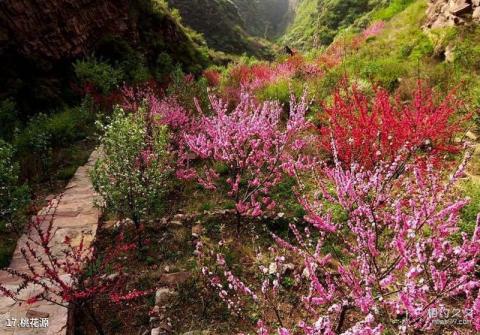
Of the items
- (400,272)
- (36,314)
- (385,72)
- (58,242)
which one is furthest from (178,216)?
(385,72)

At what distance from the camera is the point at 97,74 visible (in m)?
11.7

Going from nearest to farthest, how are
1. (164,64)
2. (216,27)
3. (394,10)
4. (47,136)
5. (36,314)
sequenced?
(36,314) < (47,136) < (164,64) < (394,10) < (216,27)

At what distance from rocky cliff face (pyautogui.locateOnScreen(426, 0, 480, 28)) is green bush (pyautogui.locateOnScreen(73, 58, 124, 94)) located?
10142mm

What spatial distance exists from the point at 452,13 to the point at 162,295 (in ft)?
34.1

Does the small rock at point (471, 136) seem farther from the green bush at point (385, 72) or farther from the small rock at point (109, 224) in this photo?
the small rock at point (109, 224)

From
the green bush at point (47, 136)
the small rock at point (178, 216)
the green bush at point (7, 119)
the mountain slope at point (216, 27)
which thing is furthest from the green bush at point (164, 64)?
the mountain slope at point (216, 27)

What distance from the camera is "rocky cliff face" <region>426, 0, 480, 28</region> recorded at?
30.0 feet

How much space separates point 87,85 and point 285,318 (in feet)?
32.6

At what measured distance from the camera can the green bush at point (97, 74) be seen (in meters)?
11.4

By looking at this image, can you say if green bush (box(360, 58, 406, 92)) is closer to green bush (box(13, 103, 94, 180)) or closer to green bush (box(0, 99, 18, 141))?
green bush (box(13, 103, 94, 180))

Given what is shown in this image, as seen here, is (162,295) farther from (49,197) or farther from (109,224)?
(49,197)

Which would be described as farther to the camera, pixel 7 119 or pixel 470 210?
pixel 7 119

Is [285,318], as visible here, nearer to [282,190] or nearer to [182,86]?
[282,190]

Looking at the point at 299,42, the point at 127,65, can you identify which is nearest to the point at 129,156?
the point at 127,65
